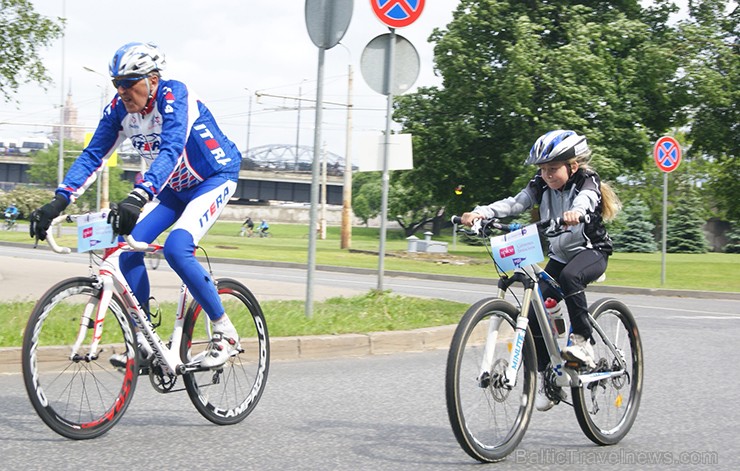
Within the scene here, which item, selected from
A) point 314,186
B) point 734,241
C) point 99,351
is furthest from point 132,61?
point 734,241

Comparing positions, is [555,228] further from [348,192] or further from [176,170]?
A: [348,192]

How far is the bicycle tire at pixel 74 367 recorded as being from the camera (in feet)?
15.3

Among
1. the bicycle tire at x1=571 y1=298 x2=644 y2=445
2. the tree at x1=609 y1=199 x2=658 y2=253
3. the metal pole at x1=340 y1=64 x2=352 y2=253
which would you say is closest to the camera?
the bicycle tire at x1=571 y1=298 x2=644 y2=445

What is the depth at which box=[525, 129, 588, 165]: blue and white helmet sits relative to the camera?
5016 mm

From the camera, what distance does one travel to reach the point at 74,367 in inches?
191

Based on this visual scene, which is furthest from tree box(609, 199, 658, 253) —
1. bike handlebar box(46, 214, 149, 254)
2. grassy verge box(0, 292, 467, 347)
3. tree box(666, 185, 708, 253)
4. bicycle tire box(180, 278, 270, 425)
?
bike handlebar box(46, 214, 149, 254)

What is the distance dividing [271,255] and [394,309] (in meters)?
20.7

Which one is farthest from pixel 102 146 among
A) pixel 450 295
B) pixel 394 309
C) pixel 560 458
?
pixel 450 295

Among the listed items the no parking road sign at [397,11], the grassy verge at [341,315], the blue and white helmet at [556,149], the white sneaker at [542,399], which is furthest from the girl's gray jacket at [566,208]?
the no parking road sign at [397,11]

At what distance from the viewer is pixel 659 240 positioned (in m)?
63.5

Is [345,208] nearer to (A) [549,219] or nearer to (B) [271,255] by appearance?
(B) [271,255]

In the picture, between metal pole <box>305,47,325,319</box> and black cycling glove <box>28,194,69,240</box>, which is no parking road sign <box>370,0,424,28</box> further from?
black cycling glove <box>28,194,69,240</box>

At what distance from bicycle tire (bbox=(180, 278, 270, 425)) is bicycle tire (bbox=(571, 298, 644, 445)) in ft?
6.04

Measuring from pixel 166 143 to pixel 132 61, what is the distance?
0.43 m
